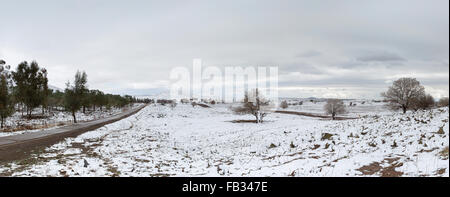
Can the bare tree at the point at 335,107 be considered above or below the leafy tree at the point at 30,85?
below

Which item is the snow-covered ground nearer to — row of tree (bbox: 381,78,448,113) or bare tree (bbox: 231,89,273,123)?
bare tree (bbox: 231,89,273,123)

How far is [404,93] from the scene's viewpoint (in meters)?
31.6

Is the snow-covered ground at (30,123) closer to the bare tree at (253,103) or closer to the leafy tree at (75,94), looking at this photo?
the leafy tree at (75,94)

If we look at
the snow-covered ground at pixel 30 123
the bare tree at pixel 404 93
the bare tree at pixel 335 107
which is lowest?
the snow-covered ground at pixel 30 123

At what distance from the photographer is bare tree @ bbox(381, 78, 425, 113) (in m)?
30.5

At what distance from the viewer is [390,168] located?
22.6 ft

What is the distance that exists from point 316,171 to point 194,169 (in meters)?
5.79

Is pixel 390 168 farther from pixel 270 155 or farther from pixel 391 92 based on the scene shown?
pixel 391 92

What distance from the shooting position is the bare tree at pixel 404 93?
30.5 m

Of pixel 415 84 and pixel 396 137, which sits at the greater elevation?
pixel 415 84

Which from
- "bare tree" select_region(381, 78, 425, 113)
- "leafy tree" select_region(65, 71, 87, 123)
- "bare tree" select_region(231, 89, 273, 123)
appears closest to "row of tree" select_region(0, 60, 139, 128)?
"leafy tree" select_region(65, 71, 87, 123)

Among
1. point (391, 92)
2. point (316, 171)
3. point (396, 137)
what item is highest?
point (391, 92)

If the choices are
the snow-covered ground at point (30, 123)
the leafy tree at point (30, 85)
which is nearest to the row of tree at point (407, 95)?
the snow-covered ground at point (30, 123)
